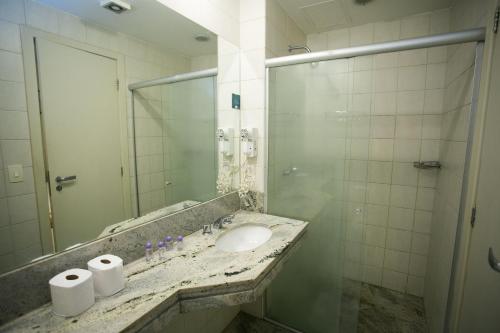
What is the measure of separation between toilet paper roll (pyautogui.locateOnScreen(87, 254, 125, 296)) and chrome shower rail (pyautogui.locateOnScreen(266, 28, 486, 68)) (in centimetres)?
149

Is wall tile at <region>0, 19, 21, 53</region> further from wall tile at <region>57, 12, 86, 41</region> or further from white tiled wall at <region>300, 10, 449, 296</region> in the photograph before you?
white tiled wall at <region>300, 10, 449, 296</region>

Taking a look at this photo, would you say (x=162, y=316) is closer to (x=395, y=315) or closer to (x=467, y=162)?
(x=467, y=162)

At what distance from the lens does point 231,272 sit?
1012 mm

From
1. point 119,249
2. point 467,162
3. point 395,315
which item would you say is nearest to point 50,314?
point 119,249

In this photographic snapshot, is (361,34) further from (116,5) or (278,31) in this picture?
(116,5)

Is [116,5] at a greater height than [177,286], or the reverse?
[116,5]

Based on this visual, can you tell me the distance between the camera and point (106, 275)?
828mm

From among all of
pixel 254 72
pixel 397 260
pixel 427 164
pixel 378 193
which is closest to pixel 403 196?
pixel 378 193

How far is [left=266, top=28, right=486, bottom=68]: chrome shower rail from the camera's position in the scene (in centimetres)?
112

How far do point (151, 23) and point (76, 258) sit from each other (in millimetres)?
1124

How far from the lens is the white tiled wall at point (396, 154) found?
1.91 meters

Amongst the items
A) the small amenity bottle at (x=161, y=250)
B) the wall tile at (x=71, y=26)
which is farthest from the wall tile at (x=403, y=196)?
the wall tile at (x=71, y=26)

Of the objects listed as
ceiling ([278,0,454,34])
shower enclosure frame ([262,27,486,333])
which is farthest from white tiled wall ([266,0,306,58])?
shower enclosure frame ([262,27,486,333])

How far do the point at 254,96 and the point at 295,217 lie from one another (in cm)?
97
